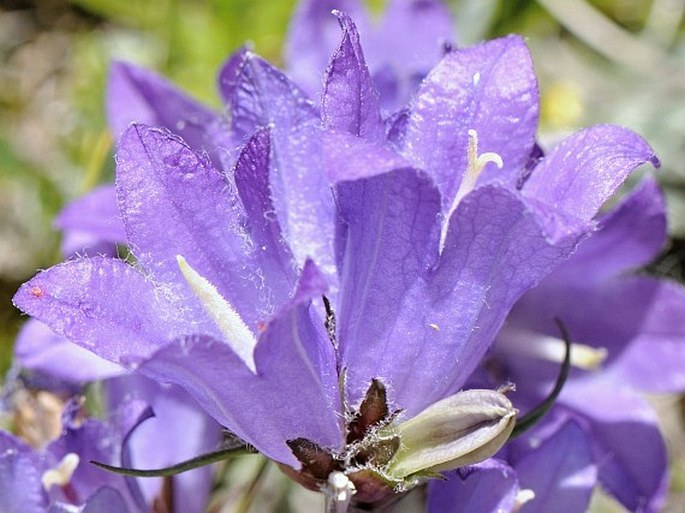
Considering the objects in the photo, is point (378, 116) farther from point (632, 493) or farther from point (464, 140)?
point (632, 493)

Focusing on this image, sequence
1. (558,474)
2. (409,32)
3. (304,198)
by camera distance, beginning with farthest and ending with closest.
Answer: (409,32)
(558,474)
(304,198)

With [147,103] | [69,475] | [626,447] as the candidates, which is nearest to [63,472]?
[69,475]

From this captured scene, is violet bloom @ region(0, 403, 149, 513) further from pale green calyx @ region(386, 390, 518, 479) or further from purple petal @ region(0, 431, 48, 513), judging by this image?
pale green calyx @ region(386, 390, 518, 479)

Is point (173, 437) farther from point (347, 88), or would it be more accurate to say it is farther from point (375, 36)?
point (375, 36)

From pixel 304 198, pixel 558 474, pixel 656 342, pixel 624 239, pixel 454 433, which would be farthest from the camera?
pixel 656 342

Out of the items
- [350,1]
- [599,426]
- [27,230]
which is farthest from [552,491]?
[27,230]

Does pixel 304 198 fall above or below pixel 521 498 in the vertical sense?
above
